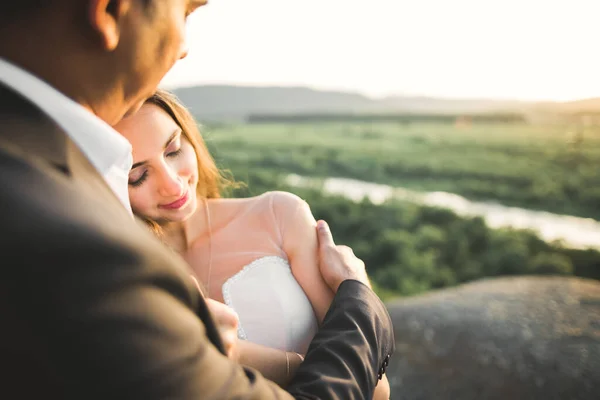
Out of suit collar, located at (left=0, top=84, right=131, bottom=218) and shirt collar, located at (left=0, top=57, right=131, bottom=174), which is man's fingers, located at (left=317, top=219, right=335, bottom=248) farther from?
suit collar, located at (left=0, top=84, right=131, bottom=218)

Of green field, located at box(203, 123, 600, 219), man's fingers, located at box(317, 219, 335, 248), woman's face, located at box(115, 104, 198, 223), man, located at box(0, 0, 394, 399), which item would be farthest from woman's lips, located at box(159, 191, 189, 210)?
green field, located at box(203, 123, 600, 219)

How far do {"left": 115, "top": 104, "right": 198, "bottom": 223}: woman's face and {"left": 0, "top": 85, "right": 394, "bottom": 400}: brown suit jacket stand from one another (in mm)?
1201

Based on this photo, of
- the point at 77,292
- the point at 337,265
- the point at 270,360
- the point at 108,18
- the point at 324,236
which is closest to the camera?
the point at 77,292

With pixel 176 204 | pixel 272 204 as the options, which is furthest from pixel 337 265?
pixel 176 204

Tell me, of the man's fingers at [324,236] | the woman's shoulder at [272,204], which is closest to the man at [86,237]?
the man's fingers at [324,236]

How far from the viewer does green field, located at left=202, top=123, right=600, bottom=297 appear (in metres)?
10.5

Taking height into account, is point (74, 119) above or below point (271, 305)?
above

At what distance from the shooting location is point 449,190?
1856cm

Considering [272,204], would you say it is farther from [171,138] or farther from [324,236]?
[171,138]

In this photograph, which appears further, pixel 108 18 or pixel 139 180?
pixel 139 180

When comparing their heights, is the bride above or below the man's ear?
below

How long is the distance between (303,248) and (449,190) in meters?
17.1

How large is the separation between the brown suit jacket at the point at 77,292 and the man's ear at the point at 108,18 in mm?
190

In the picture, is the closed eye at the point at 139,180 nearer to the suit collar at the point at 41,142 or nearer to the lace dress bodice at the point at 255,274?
the lace dress bodice at the point at 255,274
